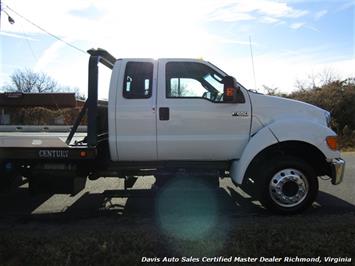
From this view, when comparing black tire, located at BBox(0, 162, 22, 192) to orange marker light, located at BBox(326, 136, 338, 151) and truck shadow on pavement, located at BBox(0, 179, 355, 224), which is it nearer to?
truck shadow on pavement, located at BBox(0, 179, 355, 224)

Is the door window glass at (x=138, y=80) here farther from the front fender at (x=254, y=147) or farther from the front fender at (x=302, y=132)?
the front fender at (x=302, y=132)

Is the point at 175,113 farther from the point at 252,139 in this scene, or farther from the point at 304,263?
the point at 304,263

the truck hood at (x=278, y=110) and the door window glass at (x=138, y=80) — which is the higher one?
the door window glass at (x=138, y=80)

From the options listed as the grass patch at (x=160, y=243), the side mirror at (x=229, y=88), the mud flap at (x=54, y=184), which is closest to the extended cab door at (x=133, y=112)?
the mud flap at (x=54, y=184)

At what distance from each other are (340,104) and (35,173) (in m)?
19.7

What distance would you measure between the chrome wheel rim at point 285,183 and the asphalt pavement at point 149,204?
0.31 metres

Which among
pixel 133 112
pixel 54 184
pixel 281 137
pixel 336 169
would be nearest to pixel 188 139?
pixel 133 112

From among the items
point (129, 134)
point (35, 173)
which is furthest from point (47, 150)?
point (129, 134)

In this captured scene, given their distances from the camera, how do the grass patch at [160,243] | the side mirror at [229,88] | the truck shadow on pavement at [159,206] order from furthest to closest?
the truck shadow on pavement at [159,206], the side mirror at [229,88], the grass patch at [160,243]

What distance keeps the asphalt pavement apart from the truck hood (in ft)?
4.66

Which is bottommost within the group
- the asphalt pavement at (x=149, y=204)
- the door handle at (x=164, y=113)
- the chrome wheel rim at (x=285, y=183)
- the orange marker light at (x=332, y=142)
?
the asphalt pavement at (x=149, y=204)

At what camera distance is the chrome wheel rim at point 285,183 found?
6.07m

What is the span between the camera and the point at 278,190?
608 centimetres

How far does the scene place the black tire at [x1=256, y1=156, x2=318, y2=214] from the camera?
6066mm
